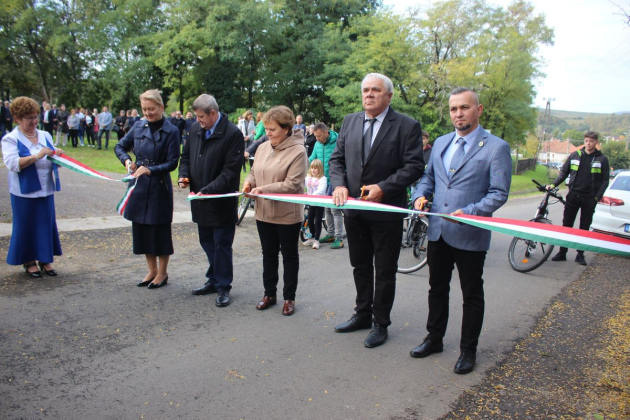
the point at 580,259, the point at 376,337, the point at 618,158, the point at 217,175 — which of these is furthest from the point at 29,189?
the point at 618,158

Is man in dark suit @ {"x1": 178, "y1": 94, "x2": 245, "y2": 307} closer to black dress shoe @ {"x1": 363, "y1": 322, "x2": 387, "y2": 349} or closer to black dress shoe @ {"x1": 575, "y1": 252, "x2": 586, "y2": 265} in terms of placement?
black dress shoe @ {"x1": 363, "y1": 322, "x2": 387, "y2": 349}

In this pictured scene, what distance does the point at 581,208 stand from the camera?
8.25 m

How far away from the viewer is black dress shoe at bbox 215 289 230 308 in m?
5.05

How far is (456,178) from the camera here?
150 inches

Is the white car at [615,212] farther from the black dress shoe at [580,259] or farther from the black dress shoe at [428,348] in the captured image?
the black dress shoe at [428,348]

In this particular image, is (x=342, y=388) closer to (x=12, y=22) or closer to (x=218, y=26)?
(x=218, y=26)

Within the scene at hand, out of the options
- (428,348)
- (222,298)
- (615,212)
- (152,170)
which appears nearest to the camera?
(428,348)

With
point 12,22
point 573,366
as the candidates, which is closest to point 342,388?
point 573,366

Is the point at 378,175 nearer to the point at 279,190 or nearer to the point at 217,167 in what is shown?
the point at 279,190

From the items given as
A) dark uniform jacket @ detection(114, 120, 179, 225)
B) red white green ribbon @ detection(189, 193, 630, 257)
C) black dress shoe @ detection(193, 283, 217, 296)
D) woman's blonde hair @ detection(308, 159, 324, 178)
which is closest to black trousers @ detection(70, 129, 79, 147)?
woman's blonde hair @ detection(308, 159, 324, 178)

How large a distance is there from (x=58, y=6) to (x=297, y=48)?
20.2 meters

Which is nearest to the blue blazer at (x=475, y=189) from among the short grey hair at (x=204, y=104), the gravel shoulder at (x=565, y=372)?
the gravel shoulder at (x=565, y=372)

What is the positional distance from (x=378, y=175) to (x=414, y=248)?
3127 mm

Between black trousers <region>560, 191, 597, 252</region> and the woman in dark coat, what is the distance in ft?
21.7
